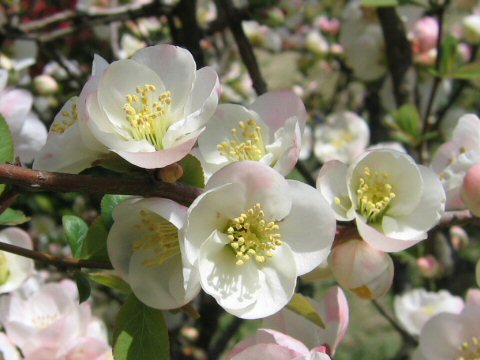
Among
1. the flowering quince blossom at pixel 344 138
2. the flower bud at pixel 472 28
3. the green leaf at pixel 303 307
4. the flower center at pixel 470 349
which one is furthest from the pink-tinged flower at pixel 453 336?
the flower bud at pixel 472 28

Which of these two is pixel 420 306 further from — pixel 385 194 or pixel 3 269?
pixel 3 269

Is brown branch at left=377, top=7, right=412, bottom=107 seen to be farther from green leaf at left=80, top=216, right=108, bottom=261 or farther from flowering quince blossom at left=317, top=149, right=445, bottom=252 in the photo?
green leaf at left=80, top=216, right=108, bottom=261

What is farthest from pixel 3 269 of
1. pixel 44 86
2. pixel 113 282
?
pixel 44 86

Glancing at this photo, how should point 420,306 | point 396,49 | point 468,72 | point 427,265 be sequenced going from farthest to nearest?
point 396,49 < point 427,265 < point 420,306 < point 468,72

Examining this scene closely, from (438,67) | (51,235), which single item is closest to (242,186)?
(438,67)

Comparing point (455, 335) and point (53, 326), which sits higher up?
point (53, 326)

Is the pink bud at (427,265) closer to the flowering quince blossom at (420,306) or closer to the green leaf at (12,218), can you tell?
the flowering quince blossom at (420,306)
